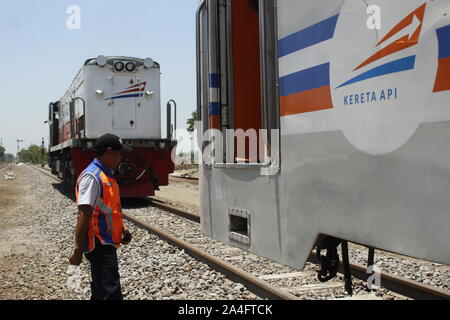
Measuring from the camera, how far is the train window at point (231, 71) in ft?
13.3

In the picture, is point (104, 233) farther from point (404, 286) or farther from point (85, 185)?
point (404, 286)

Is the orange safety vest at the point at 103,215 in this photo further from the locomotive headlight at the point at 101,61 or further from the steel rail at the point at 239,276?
the locomotive headlight at the point at 101,61

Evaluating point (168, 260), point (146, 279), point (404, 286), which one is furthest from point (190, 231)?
point (404, 286)

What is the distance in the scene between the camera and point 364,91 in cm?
241

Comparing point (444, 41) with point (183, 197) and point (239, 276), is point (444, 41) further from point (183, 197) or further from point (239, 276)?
point (183, 197)

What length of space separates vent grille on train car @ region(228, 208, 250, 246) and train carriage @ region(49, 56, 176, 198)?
31.7 feet

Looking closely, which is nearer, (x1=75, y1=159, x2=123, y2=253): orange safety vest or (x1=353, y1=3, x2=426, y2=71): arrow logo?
(x1=353, y1=3, x2=426, y2=71): arrow logo

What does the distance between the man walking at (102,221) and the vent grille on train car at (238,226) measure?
886mm

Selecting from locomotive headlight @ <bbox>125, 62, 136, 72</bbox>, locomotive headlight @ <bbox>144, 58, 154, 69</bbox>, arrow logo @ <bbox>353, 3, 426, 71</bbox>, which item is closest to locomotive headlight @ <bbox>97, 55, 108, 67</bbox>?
locomotive headlight @ <bbox>125, 62, 136, 72</bbox>

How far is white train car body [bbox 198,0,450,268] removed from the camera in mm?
2074

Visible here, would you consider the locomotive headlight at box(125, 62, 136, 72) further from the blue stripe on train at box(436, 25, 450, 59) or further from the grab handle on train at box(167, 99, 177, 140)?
the blue stripe on train at box(436, 25, 450, 59)

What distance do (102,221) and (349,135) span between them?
81.0 inches

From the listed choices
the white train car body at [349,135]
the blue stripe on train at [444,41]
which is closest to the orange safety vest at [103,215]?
the white train car body at [349,135]

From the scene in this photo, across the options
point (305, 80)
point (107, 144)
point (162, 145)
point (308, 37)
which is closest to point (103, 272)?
point (107, 144)
